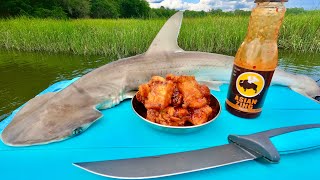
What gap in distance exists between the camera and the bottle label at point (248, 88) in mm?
626

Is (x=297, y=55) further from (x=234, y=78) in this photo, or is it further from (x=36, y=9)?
(x=36, y=9)

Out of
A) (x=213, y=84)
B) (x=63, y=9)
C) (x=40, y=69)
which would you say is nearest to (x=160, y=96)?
(x=213, y=84)

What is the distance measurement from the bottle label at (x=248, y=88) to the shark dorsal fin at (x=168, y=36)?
1.34ft

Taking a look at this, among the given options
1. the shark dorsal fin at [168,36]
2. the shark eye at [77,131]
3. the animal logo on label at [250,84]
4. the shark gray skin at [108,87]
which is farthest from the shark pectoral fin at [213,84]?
the shark eye at [77,131]

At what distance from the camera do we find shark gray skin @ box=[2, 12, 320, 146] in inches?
25.0

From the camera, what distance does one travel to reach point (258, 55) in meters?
0.62

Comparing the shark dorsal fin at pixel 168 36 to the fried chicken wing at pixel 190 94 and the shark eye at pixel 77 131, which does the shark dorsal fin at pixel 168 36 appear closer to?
the fried chicken wing at pixel 190 94

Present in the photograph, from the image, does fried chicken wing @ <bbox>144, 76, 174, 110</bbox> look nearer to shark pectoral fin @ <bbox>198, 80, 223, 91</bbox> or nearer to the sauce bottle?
the sauce bottle

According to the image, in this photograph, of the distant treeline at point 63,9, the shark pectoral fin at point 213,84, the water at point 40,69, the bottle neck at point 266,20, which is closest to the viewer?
the bottle neck at point 266,20

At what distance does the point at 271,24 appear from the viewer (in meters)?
0.61

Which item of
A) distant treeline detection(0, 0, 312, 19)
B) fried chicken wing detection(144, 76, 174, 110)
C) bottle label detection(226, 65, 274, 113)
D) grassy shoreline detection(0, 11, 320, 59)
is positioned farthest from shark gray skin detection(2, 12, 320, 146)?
distant treeline detection(0, 0, 312, 19)

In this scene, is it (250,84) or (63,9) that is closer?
(250,84)

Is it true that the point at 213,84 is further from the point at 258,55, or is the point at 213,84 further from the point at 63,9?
the point at 63,9

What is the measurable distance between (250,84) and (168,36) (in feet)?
1.55
